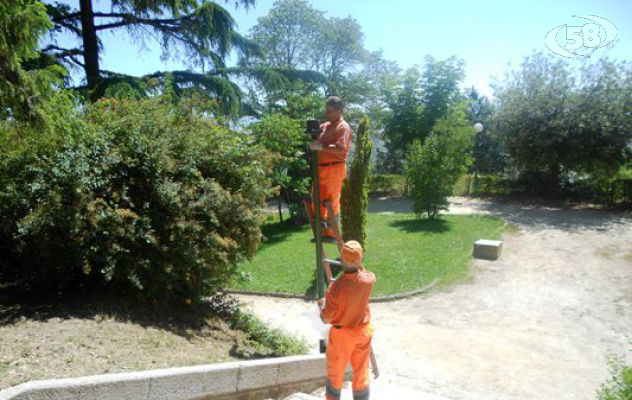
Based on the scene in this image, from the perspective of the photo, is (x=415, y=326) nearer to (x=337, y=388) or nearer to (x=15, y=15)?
(x=337, y=388)

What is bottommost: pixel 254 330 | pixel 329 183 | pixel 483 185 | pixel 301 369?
pixel 301 369

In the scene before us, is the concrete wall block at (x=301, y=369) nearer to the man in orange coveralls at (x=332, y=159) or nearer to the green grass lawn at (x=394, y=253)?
the man in orange coveralls at (x=332, y=159)

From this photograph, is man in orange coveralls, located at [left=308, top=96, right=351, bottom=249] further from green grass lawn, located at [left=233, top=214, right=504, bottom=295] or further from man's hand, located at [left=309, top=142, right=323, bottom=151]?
green grass lawn, located at [left=233, top=214, right=504, bottom=295]

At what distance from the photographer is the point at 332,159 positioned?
4734 millimetres

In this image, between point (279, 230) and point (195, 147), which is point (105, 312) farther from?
point (279, 230)

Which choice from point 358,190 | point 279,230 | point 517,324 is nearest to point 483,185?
point 279,230

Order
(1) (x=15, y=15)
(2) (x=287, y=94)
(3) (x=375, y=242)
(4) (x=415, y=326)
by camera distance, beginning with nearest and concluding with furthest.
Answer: (1) (x=15, y=15) → (4) (x=415, y=326) → (3) (x=375, y=242) → (2) (x=287, y=94)

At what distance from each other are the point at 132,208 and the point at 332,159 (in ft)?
8.06

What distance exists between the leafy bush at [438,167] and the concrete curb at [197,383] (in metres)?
12.4

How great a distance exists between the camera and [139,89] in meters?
11.3

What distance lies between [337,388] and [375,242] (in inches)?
404

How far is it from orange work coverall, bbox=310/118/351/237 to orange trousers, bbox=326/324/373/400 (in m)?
1.48

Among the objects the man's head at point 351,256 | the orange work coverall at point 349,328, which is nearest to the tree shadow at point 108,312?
the orange work coverall at point 349,328

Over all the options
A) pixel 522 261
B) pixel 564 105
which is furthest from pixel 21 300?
pixel 564 105
